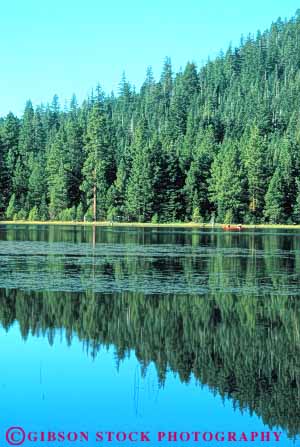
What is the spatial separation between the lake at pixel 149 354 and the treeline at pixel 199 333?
4 centimetres

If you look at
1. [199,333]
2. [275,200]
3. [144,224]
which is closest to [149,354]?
[199,333]

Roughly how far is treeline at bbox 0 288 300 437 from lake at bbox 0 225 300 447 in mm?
36

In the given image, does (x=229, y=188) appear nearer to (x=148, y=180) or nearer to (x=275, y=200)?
(x=275, y=200)

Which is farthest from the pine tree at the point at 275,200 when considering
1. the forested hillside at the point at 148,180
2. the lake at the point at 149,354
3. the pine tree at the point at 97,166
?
the lake at the point at 149,354

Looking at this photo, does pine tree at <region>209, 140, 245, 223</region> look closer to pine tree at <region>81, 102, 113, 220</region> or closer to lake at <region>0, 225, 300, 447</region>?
pine tree at <region>81, 102, 113, 220</region>

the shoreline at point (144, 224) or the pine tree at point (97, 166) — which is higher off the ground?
the pine tree at point (97, 166)

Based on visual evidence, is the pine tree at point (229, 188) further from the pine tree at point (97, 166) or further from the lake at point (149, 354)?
the lake at point (149, 354)

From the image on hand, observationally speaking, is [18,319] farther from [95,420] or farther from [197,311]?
[95,420]

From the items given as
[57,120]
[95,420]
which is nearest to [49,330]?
[95,420]

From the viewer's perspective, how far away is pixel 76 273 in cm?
3869

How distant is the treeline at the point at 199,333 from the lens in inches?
699

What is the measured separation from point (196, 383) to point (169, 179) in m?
104

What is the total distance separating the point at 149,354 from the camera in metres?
20.8
